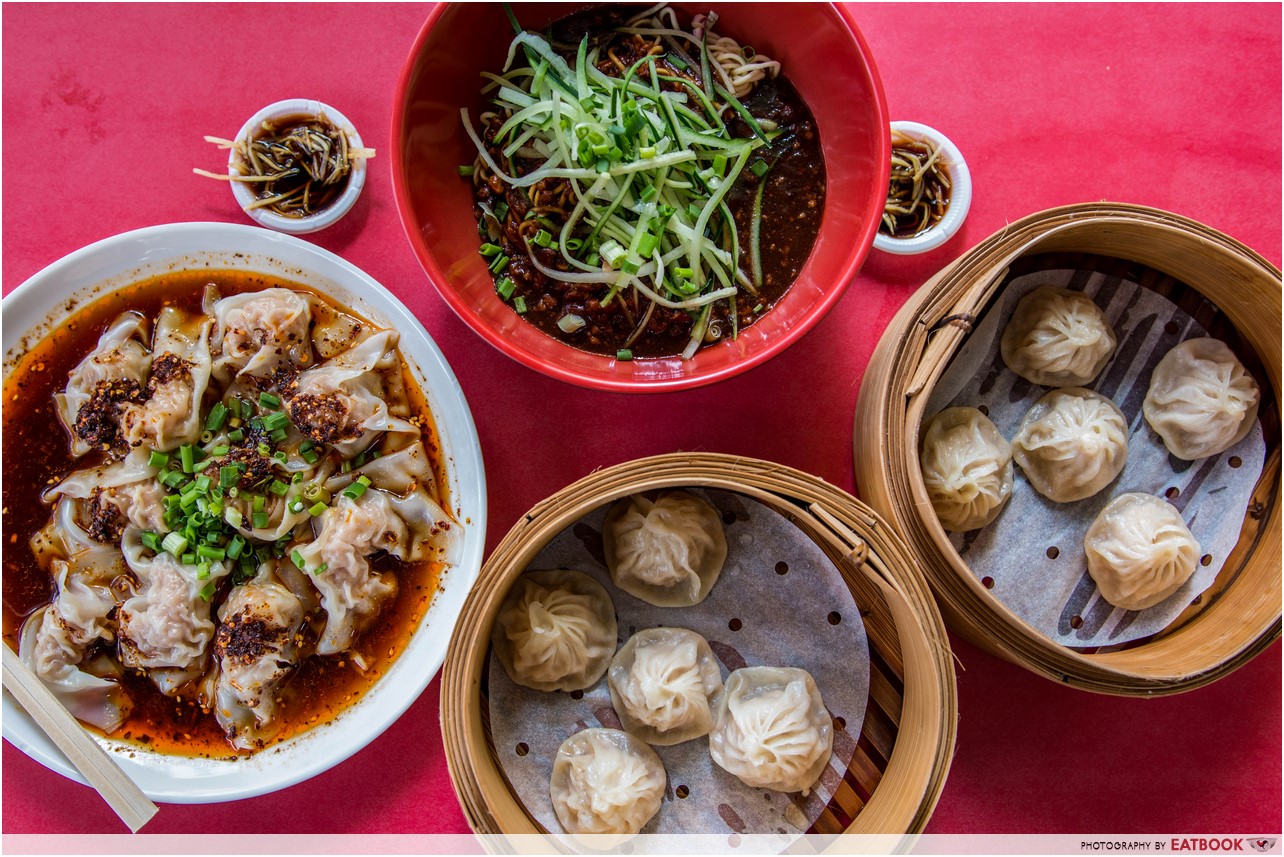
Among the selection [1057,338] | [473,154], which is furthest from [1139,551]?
[473,154]

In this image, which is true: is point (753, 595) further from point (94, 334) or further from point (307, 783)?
point (94, 334)

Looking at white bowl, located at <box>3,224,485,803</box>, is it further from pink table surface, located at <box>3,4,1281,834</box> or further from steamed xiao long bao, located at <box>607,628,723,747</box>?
steamed xiao long bao, located at <box>607,628,723,747</box>

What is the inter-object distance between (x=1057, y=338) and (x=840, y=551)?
0.91 m

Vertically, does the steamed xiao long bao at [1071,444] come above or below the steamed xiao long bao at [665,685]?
above

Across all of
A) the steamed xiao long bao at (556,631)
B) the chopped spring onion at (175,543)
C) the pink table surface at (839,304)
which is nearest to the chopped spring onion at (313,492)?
the chopped spring onion at (175,543)

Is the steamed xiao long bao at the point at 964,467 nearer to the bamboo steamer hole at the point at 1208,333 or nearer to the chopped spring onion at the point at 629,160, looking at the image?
the bamboo steamer hole at the point at 1208,333

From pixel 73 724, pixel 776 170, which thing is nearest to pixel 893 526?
pixel 776 170

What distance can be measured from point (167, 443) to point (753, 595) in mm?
1707

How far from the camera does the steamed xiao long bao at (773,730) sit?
223 cm

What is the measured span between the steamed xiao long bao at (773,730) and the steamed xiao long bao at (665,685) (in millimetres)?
71

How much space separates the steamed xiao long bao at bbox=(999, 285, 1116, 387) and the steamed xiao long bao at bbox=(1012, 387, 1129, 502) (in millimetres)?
72

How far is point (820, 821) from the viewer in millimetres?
2320

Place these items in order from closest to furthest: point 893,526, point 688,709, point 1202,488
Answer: point 893,526, point 688,709, point 1202,488

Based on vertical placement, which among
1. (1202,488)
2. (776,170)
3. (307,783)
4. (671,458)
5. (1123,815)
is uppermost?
(776,170)
